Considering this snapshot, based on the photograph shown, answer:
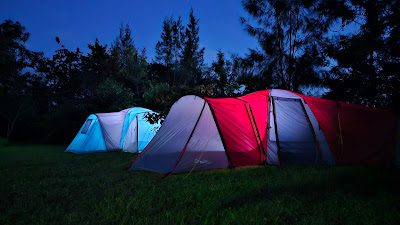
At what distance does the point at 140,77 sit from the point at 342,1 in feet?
44.8

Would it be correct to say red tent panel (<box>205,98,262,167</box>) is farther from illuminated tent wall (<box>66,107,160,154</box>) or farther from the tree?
the tree

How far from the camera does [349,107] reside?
5961mm

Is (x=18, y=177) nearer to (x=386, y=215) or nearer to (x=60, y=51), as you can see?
(x=386, y=215)

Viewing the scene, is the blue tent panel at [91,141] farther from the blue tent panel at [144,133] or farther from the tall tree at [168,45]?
the tall tree at [168,45]

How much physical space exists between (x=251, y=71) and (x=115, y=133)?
6.98 m

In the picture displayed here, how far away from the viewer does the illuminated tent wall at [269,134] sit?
5.23 m

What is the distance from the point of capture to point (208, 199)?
317 centimetres

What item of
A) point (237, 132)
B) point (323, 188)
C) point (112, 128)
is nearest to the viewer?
Answer: point (323, 188)

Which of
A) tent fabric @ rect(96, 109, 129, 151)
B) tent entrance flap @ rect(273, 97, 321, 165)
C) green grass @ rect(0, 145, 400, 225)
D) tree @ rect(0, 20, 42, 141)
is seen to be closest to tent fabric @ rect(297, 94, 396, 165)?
tent entrance flap @ rect(273, 97, 321, 165)

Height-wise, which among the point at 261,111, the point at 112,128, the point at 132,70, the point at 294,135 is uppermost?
the point at 132,70

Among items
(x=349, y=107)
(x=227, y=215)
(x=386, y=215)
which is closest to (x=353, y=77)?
(x=349, y=107)

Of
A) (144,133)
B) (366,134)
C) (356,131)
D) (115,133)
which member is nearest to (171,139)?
(356,131)

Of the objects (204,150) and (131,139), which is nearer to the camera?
(204,150)

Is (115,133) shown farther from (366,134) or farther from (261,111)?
(366,134)
